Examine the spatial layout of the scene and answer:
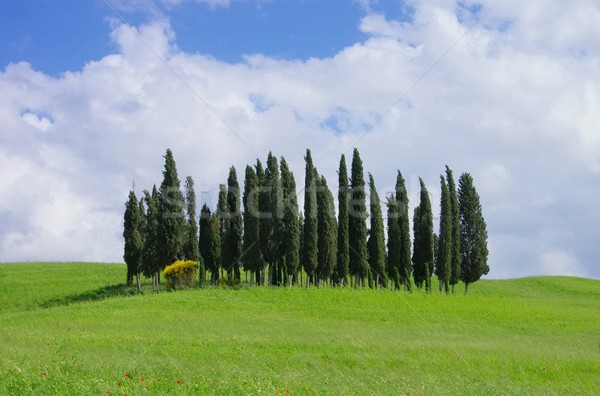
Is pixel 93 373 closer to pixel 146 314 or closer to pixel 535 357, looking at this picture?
pixel 535 357

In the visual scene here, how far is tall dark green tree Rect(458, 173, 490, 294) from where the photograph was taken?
57.7 meters

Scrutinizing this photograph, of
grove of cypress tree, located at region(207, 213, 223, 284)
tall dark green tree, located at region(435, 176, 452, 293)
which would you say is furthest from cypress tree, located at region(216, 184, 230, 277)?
tall dark green tree, located at region(435, 176, 452, 293)

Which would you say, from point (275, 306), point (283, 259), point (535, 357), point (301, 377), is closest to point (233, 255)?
point (283, 259)

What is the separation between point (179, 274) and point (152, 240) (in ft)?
21.7

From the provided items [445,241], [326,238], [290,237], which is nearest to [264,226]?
[290,237]

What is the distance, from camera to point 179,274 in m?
49.0

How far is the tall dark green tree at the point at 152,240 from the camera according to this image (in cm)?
5300

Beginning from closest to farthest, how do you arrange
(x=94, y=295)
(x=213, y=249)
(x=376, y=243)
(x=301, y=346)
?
(x=301, y=346), (x=376, y=243), (x=94, y=295), (x=213, y=249)

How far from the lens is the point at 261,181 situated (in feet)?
172

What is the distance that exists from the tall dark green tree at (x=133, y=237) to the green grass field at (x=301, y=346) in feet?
45.6

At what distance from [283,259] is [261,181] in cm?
737

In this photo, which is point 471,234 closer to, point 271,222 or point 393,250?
point 393,250

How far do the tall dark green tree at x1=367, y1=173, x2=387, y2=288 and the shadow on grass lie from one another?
62.9ft

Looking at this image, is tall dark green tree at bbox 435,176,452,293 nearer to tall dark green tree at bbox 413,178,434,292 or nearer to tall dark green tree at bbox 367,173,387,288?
tall dark green tree at bbox 413,178,434,292
